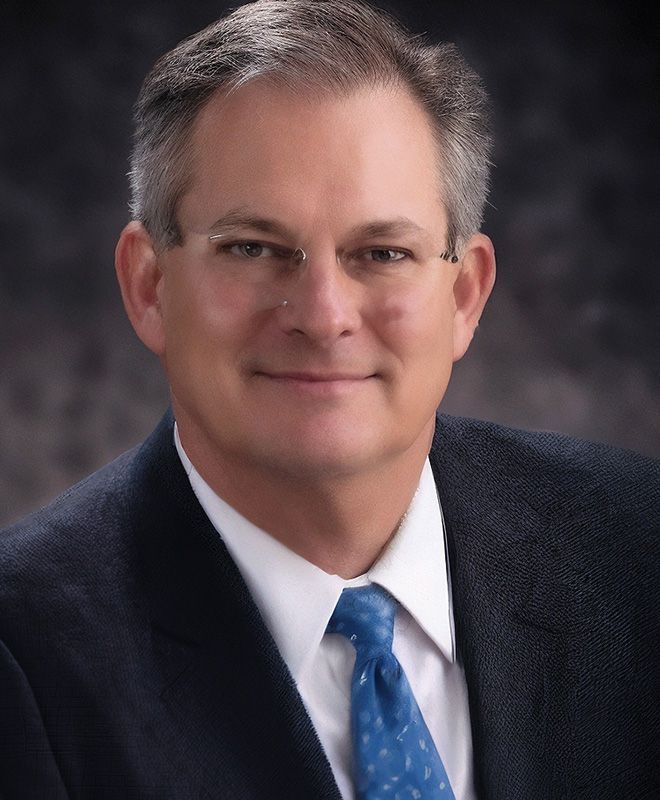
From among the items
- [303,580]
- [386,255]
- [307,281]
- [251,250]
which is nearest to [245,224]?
[251,250]

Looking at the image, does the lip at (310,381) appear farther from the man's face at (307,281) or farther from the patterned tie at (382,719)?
the patterned tie at (382,719)

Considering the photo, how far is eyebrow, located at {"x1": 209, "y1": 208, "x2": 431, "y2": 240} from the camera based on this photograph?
2643mm

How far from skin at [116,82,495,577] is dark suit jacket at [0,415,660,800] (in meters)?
0.20

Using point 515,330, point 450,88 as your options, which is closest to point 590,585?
point 450,88

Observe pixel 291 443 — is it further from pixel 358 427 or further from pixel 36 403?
pixel 36 403

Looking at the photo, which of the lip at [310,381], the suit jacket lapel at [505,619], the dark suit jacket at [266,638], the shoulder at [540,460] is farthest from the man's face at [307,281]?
the shoulder at [540,460]

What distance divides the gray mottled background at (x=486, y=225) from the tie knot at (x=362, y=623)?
1.55m

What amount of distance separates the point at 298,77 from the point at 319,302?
41cm

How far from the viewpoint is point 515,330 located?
4398mm

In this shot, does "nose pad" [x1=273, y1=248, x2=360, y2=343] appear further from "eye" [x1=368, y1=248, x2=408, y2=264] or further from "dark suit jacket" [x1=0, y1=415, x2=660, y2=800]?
"dark suit jacket" [x1=0, y1=415, x2=660, y2=800]

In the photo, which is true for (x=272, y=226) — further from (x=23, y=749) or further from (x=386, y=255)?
(x=23, y=749)

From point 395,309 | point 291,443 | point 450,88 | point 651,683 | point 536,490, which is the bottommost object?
point 651,683

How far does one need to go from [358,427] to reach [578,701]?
0.80 metres

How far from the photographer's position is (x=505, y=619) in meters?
3.09
